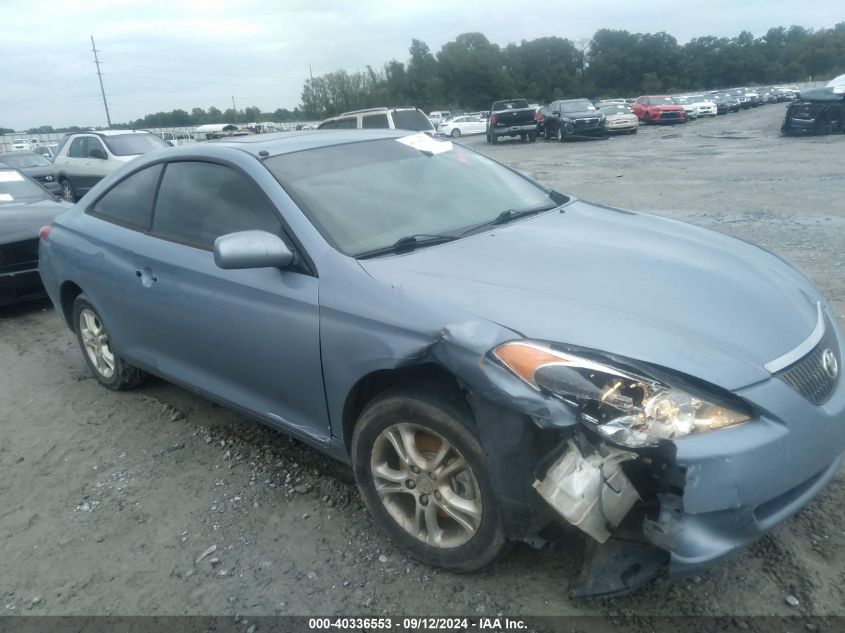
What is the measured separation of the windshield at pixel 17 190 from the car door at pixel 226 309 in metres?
4.57

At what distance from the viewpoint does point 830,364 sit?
7.84 ft

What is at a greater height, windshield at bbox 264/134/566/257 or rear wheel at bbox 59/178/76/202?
windshield at bbox 264/134/566/257

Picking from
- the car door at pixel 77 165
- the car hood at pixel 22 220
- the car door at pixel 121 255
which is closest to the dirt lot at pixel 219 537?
the car door at pixel 121 255

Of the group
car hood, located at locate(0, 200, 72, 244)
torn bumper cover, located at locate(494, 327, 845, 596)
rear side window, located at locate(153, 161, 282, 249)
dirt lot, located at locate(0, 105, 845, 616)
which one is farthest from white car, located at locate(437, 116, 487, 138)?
torn bumper cover, located at locate(494, 327, 845, 596)

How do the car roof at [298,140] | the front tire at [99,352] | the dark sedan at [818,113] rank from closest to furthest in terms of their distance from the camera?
the car roof at [298,140], the front tire at [99,352], the dark sedan at [818,113]

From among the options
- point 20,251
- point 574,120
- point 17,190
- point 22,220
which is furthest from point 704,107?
point 20,251

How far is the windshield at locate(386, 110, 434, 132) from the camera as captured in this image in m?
16.1

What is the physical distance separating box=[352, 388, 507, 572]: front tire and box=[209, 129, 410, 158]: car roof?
4.86 ft

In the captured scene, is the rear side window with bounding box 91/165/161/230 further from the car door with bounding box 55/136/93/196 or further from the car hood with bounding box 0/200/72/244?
the car door with bounding box 55/136/93/196

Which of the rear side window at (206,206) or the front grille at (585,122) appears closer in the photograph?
the rear side window at (206,206)

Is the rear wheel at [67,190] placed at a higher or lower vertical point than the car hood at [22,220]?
lower

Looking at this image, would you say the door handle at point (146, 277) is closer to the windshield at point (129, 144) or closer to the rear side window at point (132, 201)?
the rear side window at point (132, 201)

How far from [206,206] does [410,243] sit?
1186mm

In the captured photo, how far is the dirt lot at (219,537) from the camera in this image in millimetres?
2402
